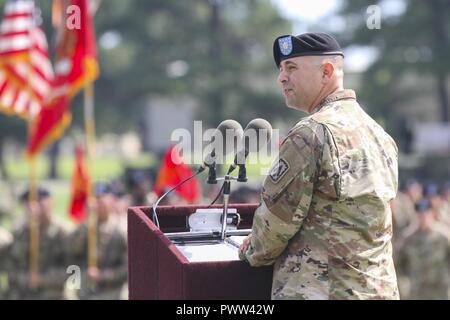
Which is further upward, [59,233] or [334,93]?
[334,93]

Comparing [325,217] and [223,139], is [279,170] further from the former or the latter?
[223,139]

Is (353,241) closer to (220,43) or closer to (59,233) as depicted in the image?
(59,233)

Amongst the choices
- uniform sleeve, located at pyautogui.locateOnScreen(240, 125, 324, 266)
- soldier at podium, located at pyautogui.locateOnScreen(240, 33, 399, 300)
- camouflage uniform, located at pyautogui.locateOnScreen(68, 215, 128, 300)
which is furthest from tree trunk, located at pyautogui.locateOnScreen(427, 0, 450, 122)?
uniform sleeve, located at pyautogui.locateOnScreen(240, 125, 324, 266)

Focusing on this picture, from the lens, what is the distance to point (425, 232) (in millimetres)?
8289

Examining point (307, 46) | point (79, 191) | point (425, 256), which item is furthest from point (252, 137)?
point (79, 191)

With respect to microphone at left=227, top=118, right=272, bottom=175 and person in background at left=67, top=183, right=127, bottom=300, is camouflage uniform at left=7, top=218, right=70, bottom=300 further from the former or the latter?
microphone at left=227, top=118, right=272, bottom=175

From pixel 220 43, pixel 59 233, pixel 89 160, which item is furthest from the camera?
pixel 220 43

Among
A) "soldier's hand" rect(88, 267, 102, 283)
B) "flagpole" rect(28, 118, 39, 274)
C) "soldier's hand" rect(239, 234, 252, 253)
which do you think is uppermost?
"soldier's hand" rect(239, 234, 252, 253)

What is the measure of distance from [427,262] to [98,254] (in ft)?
12.2

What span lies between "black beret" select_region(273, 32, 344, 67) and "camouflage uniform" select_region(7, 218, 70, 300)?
19.8ft

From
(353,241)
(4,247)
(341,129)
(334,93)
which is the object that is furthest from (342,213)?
(4,247)

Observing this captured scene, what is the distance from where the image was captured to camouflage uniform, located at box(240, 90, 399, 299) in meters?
2.38
